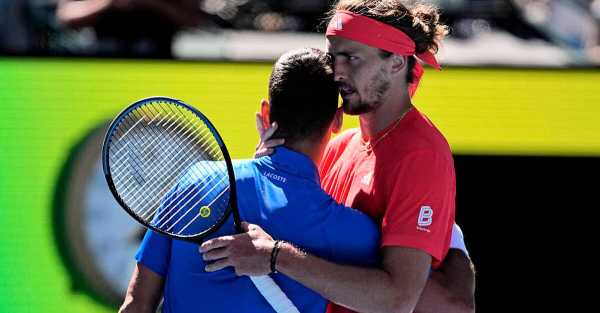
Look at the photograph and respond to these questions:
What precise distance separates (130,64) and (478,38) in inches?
80.2

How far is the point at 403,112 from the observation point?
3.18m

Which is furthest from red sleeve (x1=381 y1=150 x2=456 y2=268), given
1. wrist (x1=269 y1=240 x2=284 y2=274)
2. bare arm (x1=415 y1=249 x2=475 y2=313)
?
wrist (x1=269 y1=240 x2=284 y2=274)

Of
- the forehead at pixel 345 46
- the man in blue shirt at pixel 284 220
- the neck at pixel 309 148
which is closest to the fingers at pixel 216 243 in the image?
the man in blue shirt at pixel 284 220

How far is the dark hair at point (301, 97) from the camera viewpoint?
9.38 feet

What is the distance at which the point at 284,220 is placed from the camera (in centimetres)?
284

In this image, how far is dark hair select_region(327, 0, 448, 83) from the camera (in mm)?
3150

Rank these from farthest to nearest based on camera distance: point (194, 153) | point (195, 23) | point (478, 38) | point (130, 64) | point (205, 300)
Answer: point (478, 38), point (195, 23), point (130, 64), point (194, 153), point (205, 300)

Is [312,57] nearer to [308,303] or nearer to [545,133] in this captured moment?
[308,303]

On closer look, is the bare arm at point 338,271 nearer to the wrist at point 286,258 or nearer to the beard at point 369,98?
the wrist at point 286,258

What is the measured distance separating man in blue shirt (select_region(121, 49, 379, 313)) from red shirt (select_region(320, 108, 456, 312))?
103 mm

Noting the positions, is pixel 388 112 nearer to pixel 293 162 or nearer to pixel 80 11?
pixel 293 162

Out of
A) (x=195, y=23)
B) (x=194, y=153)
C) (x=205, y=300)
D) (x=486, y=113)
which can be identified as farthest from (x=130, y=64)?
(x=205, y=300)

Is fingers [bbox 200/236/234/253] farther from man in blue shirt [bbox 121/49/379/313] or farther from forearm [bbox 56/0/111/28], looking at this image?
forearm [bbox 56/0/111/28]

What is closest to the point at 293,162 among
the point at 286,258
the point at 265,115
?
the point at 265,115
